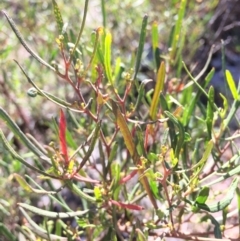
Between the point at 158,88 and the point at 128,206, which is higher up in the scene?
the point at 158,88

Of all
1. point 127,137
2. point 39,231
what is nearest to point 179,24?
point 127,137

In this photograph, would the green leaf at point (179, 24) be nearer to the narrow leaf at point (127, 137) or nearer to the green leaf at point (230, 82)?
the green leaf at point (230, 82)

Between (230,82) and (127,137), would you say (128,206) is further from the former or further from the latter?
(230,82)

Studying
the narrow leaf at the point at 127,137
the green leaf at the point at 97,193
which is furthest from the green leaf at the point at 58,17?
the green leaf at the point at 97,193

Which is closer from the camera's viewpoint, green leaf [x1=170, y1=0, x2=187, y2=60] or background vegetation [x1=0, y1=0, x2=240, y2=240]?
background vegetation [x1=0, y1=0, x2=240, y2=240]

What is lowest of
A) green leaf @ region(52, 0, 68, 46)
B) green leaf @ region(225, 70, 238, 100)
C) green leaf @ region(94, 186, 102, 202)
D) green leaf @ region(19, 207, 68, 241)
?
green leaf @ region(19, 207, 68, 241)

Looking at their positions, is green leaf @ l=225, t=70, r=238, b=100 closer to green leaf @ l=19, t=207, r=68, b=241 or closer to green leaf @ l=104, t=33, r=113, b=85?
green leaf @ l=104, t=33, r=113, b=85

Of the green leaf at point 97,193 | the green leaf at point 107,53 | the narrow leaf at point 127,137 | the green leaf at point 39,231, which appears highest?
the green leaf at point 107,53

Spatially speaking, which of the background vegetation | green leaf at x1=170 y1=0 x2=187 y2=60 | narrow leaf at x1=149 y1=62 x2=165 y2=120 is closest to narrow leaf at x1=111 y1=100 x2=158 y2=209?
the background vegetation

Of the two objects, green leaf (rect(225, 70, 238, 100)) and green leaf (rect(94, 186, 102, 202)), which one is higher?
green leaf (rect(225, 70, 238, 100))

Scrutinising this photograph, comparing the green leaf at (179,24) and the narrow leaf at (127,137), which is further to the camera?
the green leaf at (179,24)

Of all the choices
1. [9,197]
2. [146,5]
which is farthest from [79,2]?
[9,197]
